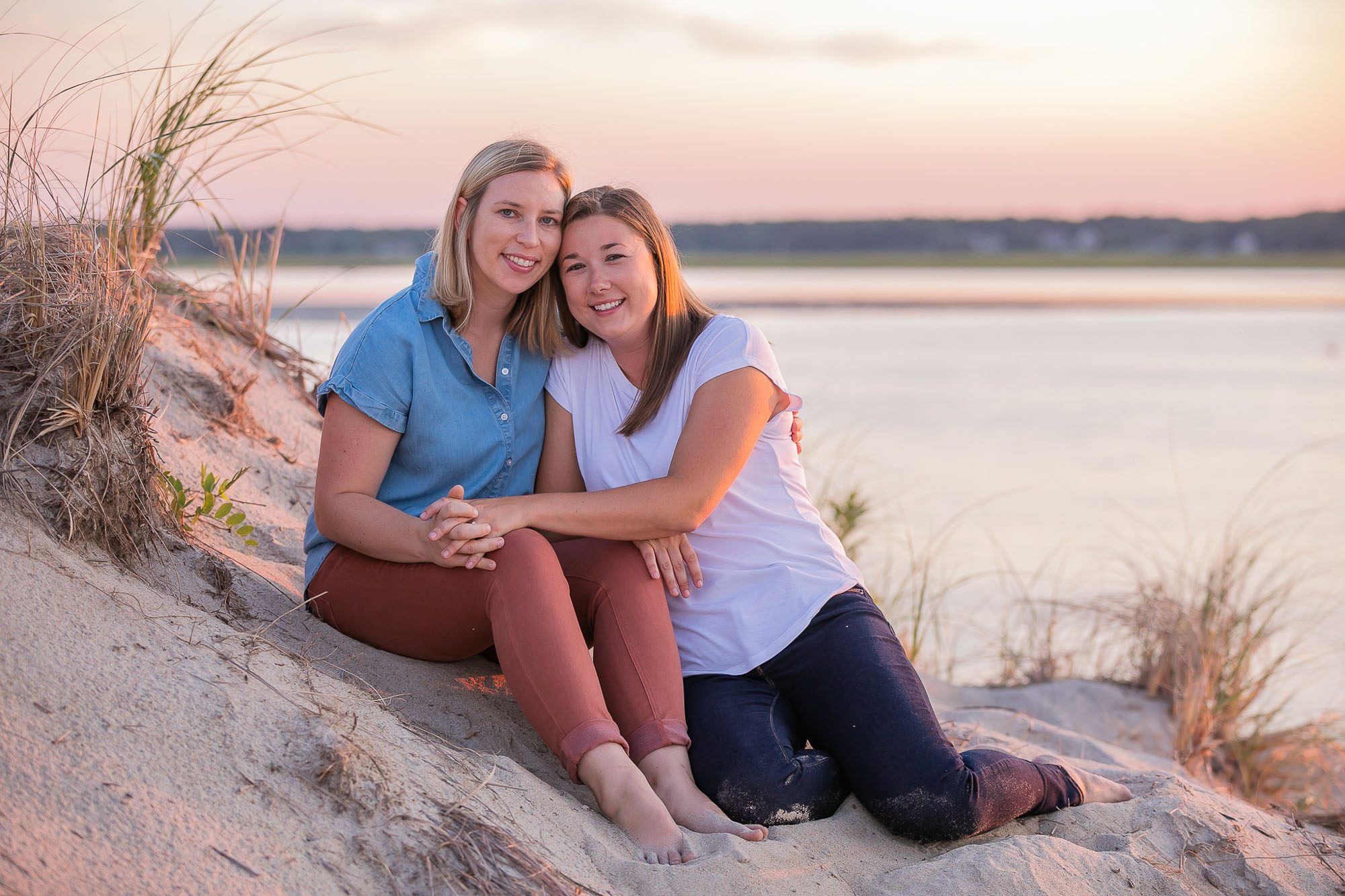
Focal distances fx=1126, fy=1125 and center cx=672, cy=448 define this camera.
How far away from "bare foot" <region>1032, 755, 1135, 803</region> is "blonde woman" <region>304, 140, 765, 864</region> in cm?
87

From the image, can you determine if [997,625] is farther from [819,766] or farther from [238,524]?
[238,524]

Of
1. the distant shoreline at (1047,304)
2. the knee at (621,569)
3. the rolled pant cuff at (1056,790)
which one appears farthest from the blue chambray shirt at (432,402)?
the distant shoreline at (1047,304)

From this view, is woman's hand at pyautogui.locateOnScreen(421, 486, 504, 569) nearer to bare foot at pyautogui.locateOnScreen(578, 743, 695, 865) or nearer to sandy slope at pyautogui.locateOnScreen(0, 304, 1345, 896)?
sandy slope at pyautogui.locateOnScreen(0, 304, 1345, 896)

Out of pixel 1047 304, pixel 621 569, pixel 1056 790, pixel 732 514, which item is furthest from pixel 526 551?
pixel 1047 304

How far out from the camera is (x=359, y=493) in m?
2.73

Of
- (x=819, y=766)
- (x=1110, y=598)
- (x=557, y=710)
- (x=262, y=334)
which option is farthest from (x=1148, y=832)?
(x=262, y=334)

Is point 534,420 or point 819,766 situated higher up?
point 534,420

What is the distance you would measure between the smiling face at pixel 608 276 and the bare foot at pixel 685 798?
1.11 m

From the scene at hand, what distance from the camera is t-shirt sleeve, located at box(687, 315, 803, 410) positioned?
2.85 m

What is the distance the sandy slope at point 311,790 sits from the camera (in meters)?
1.74

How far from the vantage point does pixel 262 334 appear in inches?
181

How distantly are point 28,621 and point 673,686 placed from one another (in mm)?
1342

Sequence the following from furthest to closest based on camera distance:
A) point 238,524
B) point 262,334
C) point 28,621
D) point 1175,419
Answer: point 1175,419
point 262,334
point 238,524
point 28,621

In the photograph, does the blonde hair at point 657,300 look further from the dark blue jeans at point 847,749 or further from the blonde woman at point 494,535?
the dark blue jeans at point 847,749
